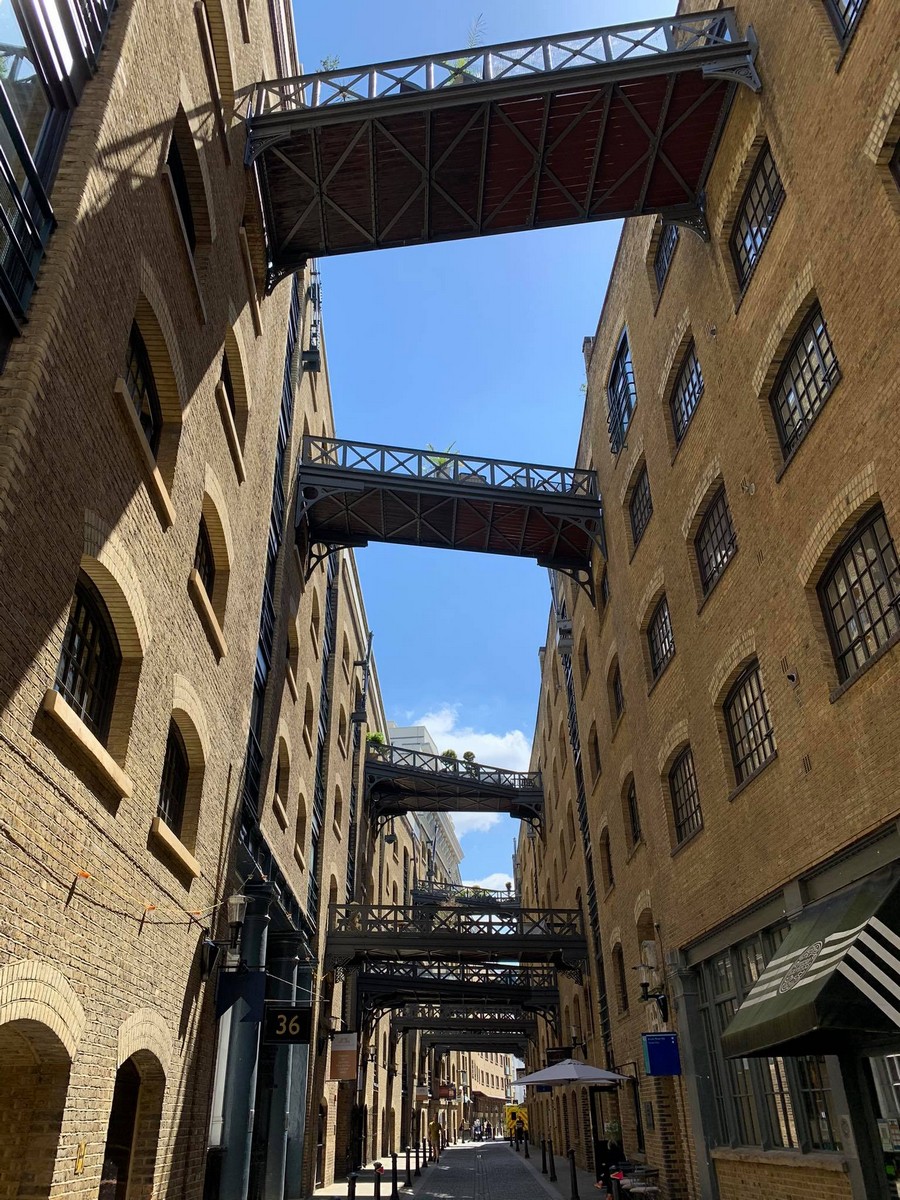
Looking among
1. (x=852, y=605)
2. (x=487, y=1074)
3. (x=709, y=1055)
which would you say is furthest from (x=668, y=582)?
(x=487, y=1074)

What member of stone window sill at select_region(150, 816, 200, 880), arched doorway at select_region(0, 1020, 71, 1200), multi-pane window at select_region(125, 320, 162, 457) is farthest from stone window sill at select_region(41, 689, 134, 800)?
multi-pane window at select_region(125, 320, 162, 457)

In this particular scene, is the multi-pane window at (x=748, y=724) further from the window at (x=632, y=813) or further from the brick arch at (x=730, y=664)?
the window at (x=632, y=813)

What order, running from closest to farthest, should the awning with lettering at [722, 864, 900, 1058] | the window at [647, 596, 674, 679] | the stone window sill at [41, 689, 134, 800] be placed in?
the stone window sill at [41, 689, 134, 800], the awning with lettering at [722, 864, 900, 1058], the window at [647, 596, 674, 679]

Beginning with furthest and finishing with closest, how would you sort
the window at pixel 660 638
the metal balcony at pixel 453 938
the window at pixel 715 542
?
the metal balcony at pixel 453 938, the window at pixel 660 638, the window at pixel 715 542

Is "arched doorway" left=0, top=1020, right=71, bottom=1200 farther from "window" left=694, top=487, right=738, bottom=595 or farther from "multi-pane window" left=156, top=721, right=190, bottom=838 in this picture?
"window" left=694, top=487, right=738, bottom=595

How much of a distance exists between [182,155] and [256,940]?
1107cm

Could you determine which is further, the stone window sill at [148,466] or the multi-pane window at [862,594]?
the multi-pane window at [862,594]

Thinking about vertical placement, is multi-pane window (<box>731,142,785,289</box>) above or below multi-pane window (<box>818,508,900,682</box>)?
above

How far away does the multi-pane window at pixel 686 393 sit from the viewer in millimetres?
14341

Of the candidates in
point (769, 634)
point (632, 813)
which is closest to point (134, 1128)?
point (769, 634)

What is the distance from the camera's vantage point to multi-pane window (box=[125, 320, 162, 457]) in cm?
926

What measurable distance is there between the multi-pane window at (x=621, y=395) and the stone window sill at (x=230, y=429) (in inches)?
332

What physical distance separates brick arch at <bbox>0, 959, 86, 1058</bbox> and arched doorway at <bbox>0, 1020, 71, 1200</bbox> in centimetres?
11

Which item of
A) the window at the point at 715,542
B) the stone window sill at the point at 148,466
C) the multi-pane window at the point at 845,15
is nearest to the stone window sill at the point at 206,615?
the stone window sill at the point at 148,466
